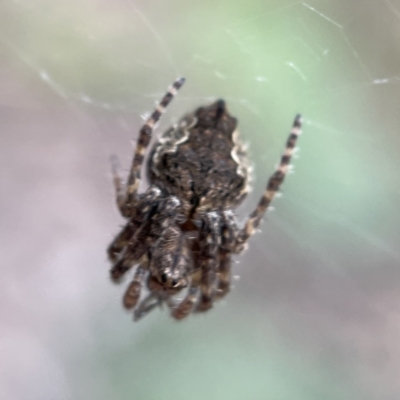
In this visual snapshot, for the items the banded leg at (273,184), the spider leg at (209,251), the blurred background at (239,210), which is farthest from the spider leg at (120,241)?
the blurred background at (239,210)

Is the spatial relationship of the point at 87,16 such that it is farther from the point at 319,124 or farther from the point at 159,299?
the point at 159,299

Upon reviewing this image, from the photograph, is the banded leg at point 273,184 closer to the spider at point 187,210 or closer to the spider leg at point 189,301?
the spider at point 187,210

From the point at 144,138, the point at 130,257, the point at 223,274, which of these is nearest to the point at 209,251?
the point at 223,274

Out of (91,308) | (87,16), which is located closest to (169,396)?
(91,308)

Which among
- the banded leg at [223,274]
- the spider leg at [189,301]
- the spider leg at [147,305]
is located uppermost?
the banded leg at [223,274]

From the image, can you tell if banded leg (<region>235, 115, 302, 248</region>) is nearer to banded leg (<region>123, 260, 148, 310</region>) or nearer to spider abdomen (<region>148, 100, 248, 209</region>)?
spider abdomen (<region>148, 100, 248, 209</region>)

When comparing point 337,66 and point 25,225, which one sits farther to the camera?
point 25,225
